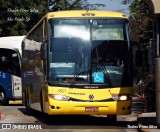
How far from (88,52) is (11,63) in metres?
12.3

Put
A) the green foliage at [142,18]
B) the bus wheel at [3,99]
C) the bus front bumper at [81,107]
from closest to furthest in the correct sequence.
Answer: the bus front bumper at [81,107], the green foliage at [142,18], the bus wheel at [3,99]

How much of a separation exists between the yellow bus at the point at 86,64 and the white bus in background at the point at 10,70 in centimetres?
1107

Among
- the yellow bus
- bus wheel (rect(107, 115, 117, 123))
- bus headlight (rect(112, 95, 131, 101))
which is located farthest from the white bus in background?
bus headlight (rect(112, 95, 131, 101))

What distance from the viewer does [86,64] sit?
50.4ft

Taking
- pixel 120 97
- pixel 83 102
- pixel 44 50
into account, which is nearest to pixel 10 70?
pixel 44 50

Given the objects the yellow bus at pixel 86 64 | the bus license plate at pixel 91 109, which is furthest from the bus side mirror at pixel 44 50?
the bus license plate at pixel 91 109

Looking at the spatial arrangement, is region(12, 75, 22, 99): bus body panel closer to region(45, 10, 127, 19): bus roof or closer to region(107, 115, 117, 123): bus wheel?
region(107, 115, 117, 123): bus wheel

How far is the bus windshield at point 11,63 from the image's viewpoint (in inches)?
1064

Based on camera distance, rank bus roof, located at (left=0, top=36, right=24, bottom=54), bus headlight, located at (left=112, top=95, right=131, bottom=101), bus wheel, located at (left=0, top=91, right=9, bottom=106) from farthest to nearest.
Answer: bus wheel, located at (left=0, top=91, right=9, bottom=106) < bus roof, located at (left=0, top=36, right=24, bottom=54) < bus headlight, located at (left=112, top=95, right=131, bottom=101)

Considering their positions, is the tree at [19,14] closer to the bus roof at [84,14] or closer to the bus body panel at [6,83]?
the bus body panel at [6,83]

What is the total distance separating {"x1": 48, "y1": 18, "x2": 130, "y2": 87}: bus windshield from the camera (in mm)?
15320

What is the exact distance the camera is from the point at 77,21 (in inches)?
626

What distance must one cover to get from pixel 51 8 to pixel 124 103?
93.8 feet

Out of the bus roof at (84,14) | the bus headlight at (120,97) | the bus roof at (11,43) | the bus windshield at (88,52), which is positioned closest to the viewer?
the bus headlight at (120,97)
